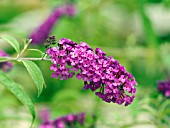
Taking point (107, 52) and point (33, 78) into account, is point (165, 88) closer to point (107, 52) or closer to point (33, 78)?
point (33, 78)

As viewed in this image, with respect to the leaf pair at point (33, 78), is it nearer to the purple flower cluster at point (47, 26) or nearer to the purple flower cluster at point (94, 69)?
the purple flower cluster at point (94, 69)

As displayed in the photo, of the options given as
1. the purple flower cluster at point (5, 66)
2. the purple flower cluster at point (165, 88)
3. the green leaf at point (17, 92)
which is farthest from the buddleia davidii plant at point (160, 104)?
the green leaf at point (17, 92)

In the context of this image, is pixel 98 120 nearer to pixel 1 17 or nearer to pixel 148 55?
pixel 148 55

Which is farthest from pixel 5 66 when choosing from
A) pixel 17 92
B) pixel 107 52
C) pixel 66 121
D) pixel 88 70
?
pixel 107 52

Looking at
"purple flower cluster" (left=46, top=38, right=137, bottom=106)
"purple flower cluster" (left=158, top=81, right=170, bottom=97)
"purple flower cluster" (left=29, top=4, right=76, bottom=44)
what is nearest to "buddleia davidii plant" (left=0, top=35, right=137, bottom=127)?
"purple flower cluster" (left=46, top=38, right=137, bottom=106)

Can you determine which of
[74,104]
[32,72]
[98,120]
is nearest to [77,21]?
[74,104]

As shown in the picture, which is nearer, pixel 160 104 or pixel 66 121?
pixel 66 121
